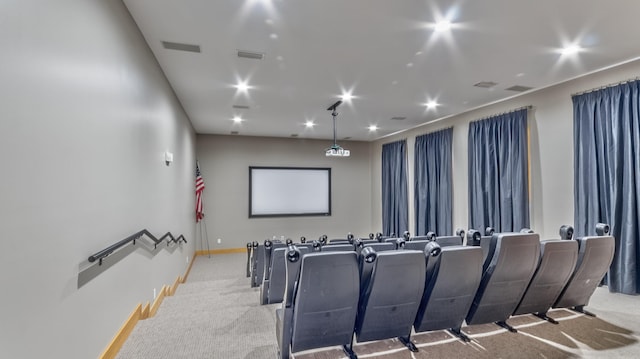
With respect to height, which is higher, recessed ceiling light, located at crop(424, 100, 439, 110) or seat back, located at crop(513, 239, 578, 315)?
recessed ceiling light, located at crop(424, 100, 439, 110)

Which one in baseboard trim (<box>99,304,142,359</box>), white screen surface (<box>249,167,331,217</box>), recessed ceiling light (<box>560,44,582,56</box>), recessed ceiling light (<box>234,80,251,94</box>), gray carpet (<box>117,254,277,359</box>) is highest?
recessed ceiling light (<box>560,44,582,56</box>)

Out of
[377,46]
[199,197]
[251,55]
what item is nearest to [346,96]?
[377,46]

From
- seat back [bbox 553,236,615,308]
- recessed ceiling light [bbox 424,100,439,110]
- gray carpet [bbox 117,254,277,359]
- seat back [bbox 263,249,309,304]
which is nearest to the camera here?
gray carpet [bbox 117,254,277,359]

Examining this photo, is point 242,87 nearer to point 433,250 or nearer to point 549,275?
point 433,250

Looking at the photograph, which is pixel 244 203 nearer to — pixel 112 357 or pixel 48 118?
pixel 112 357

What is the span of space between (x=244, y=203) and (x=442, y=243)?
641 centimetres

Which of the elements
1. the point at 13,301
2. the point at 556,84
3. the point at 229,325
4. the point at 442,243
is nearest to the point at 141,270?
the point at 229,325

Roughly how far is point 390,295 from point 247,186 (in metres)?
7.12

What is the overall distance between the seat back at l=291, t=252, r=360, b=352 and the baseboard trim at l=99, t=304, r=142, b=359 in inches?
56.3

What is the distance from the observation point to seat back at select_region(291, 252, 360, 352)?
7.10ft

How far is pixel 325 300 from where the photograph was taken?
224 cm

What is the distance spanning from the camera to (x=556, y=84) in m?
4.83

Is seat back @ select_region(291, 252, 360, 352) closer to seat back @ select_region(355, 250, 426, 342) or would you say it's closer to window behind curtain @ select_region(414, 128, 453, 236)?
seat back @ select_region(355, 250, 426, 342)

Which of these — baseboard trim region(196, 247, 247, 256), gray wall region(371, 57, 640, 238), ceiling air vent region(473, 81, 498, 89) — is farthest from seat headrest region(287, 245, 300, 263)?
baseboard trim region(196, 247, 247, 256)
